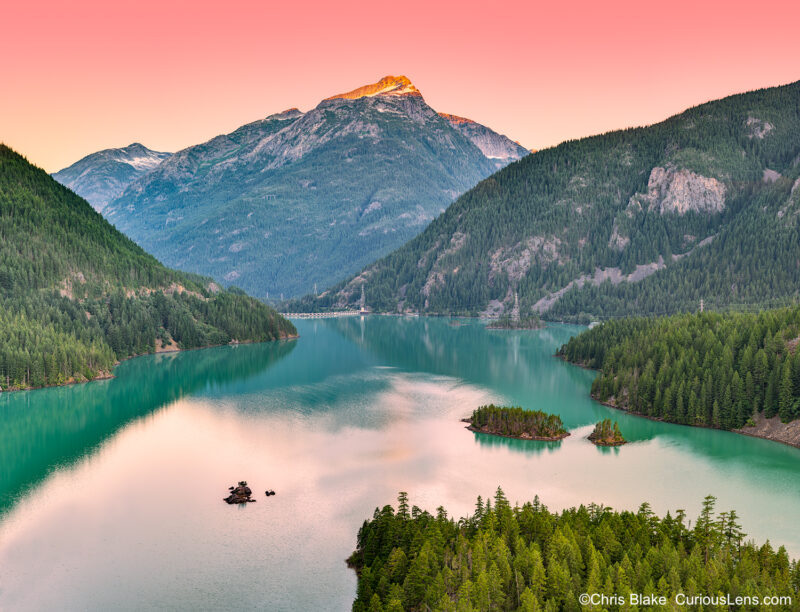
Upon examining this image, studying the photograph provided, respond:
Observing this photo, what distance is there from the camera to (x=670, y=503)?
73875mm

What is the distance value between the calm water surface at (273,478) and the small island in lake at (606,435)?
2.21 m

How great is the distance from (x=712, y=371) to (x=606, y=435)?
2412 cm

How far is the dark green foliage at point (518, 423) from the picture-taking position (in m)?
103

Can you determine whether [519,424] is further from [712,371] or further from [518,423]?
[712,371]

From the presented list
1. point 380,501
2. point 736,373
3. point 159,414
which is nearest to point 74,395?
point 159,414

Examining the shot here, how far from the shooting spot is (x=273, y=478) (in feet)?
276

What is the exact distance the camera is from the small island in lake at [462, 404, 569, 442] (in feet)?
336

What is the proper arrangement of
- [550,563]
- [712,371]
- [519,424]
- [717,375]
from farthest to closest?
[712,371] → [717,375] → [519,424] → [550,563]

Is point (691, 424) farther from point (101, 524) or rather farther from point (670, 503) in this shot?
point (101, 524)

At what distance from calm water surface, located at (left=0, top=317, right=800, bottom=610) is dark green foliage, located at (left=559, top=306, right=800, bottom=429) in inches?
165

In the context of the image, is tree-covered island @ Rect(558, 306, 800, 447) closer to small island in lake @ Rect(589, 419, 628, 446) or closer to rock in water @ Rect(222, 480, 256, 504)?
small island in lake @ Rect(589, 419, 628, 446)

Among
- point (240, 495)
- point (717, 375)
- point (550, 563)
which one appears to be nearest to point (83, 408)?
point (240, 495)

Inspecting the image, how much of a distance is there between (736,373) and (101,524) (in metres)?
84.1

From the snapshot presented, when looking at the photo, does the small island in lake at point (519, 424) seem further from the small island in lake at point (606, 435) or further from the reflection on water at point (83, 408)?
the reflection on water at point (83, 408)
